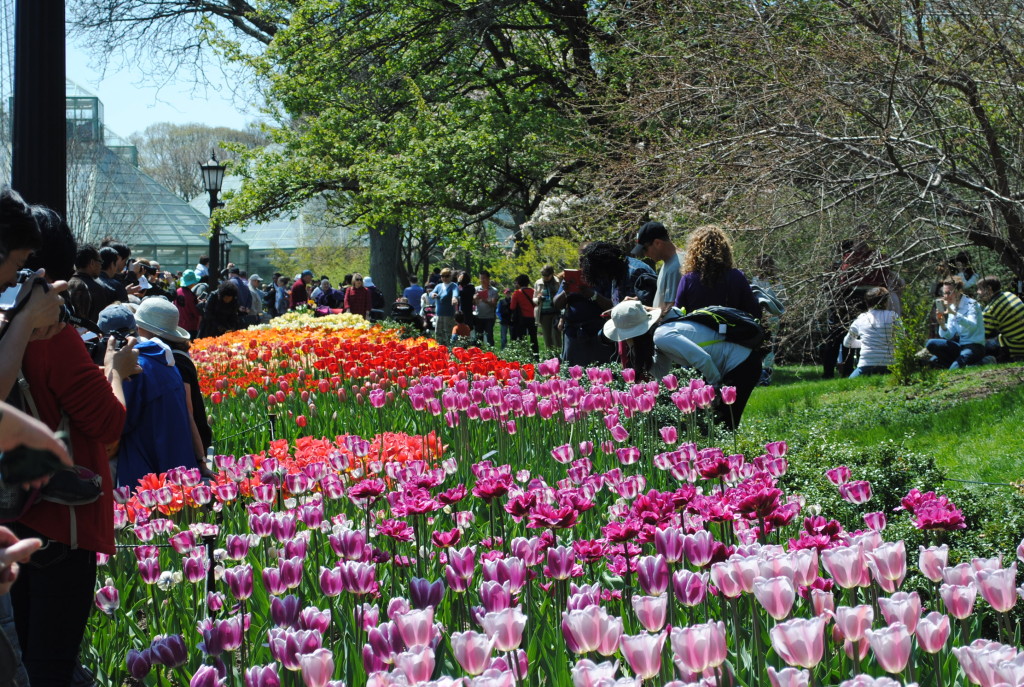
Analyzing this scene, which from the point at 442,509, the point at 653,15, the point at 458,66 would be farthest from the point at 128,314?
the point at 458,66

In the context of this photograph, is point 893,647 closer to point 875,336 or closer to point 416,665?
point 416,665

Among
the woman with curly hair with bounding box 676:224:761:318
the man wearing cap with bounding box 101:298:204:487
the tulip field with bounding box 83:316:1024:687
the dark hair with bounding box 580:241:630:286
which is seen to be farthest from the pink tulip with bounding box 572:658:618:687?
the dark hair with bounding box 580:241:630:286

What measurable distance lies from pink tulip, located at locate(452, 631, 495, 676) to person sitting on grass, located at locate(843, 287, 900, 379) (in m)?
9.42

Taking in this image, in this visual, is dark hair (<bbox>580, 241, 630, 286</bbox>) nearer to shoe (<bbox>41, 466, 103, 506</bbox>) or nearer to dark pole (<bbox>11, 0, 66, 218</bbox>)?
dark pole (<bbox>11, 0, 66, 218</bbox>)

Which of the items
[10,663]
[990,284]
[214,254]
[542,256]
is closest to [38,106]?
[10,663]

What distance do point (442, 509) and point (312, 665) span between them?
7.28 feet

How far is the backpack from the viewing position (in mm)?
6715

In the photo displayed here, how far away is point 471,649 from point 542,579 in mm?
1252

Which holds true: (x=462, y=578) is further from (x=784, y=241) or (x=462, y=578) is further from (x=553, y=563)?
(x=784, y=241)

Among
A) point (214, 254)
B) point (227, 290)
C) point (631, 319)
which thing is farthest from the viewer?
point (214, 254)

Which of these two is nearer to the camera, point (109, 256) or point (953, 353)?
point (109, 256)

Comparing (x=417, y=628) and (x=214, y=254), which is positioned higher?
(x=214, y=254)

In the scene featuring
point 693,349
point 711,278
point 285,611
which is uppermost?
point 711,278

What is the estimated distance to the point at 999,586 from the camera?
2.15 meters
